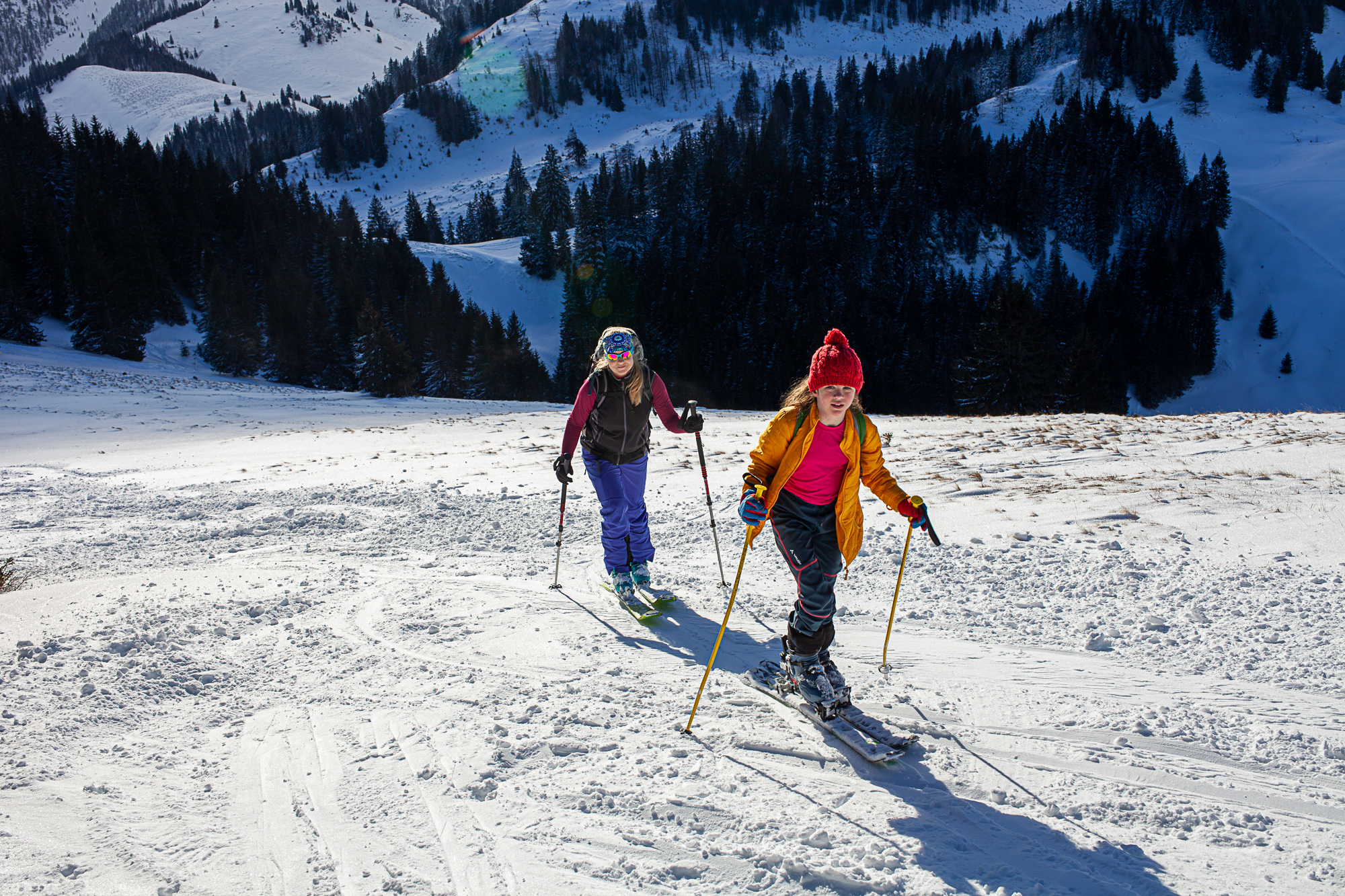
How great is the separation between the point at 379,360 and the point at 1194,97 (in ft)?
400

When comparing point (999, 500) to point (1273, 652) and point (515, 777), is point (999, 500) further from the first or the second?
point (515, 777)

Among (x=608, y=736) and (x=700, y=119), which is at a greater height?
(x=700, y=119)

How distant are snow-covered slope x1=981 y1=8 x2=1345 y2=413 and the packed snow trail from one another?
7026 cm

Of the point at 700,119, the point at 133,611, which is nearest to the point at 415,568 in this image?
the point at 133,611

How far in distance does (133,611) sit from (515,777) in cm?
394

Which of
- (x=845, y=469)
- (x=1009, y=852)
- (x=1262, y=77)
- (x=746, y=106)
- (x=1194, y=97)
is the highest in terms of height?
(x=746, y=106)

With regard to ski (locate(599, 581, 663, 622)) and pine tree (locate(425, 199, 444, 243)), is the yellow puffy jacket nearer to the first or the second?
ski (locate(599, 581, 663, 622))

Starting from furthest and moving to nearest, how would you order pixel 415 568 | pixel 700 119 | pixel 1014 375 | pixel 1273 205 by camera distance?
pixel 700 119
pixel 1273 205
pixel 1014 375
pixel 415 568

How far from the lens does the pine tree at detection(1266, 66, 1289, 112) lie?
95.2 meters

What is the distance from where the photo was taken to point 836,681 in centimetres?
395

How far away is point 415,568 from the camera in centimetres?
678

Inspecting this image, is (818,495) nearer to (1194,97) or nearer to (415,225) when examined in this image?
(415,225)

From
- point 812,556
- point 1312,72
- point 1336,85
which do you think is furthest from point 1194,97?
point 812,556

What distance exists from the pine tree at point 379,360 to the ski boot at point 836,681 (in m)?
41.3
